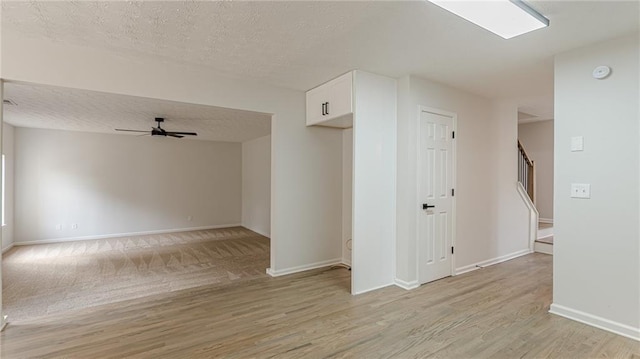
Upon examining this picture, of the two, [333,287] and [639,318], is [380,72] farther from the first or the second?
[639,318]

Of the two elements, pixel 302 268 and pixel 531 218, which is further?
pixel 531 218

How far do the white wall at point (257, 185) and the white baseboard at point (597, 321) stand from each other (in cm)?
533

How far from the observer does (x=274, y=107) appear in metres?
3.93

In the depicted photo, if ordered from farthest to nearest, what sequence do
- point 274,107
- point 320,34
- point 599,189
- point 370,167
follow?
point 274,107, point 370,167, point 599,189, point 320,34

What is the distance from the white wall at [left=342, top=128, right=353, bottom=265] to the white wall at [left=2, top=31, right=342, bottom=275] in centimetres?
8

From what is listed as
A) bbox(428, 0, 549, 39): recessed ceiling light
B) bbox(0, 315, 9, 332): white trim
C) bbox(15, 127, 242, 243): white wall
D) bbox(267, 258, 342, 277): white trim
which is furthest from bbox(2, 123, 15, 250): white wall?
bbox(428, 0, 549, 39): recessed ceiling light

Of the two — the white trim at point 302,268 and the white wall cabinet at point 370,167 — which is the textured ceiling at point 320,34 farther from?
the white trim at point 302,268

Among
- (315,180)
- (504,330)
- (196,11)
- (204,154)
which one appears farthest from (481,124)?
(204,154)

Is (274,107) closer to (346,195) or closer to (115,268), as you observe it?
(346,195)

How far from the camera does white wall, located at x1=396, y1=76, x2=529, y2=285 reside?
356cm

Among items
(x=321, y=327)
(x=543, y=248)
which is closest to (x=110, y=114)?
(x=321, y=327)

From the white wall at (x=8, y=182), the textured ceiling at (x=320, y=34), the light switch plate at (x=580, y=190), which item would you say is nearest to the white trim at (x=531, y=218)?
the textured ceiling at (x=320, y=34)

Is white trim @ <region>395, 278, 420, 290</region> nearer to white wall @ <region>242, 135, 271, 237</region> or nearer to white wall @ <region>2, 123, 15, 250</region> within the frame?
white wall @ <region>242, 135, 271, 237</region>

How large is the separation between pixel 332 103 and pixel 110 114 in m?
3.58
